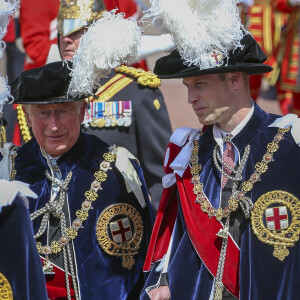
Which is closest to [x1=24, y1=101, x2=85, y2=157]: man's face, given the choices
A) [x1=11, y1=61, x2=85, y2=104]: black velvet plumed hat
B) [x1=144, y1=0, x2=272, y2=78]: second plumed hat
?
[x1=11, y1=61, x2=85, y2=104]: black velvet plumed hat

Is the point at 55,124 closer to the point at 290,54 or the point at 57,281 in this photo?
the point at 57,281

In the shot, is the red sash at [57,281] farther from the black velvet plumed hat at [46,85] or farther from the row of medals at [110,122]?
the row of medals at [110,122]

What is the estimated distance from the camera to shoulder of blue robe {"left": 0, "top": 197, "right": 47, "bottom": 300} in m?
3.71

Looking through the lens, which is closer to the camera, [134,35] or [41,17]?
[134,35]

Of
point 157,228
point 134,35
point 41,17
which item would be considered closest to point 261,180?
point 157,228

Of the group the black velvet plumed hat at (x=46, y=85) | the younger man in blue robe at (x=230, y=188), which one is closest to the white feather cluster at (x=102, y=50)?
the black velvet plumed hat at (x=46, y=85)

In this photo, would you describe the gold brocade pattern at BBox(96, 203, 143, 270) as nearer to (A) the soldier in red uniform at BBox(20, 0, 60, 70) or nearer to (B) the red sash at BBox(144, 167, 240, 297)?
(B) the red sash at BBox(144, 167, 240, 297)

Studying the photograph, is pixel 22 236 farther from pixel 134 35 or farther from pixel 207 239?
pixel 134 35

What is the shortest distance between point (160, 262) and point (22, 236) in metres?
0.81

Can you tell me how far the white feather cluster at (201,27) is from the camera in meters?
4.04

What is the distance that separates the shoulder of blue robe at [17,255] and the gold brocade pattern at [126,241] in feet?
2.25

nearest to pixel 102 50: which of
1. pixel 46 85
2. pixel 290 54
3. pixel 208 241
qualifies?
Answer: pixel 46 85

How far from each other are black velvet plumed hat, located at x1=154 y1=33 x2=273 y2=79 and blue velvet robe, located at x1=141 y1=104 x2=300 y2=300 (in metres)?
0.23

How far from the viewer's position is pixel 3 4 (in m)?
4.34
